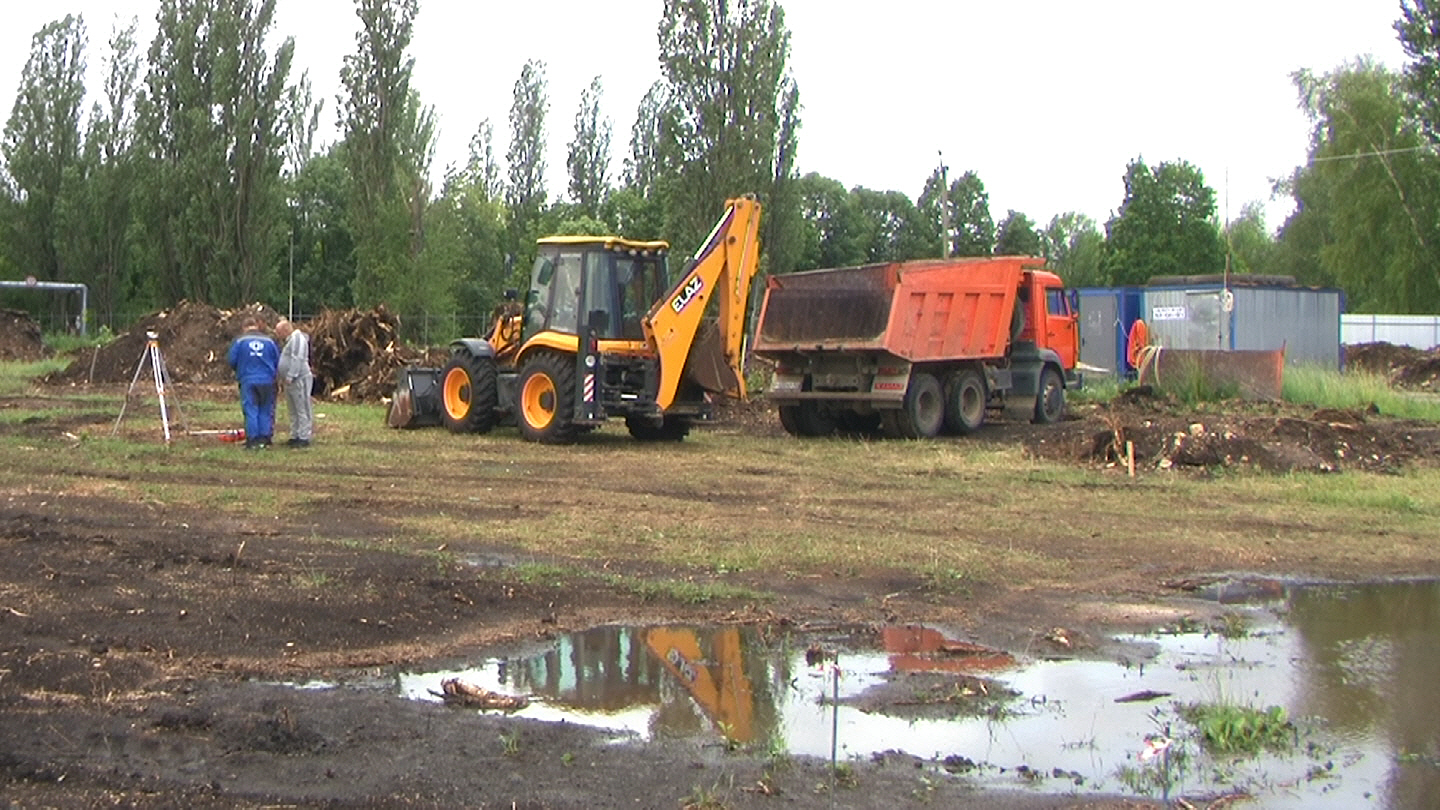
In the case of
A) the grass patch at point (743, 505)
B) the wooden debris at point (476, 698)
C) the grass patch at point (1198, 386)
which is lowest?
the wooden debris at point (476, 698)

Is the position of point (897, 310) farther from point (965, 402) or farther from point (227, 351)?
point (227, 351)

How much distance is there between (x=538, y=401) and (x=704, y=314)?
2.48 metres

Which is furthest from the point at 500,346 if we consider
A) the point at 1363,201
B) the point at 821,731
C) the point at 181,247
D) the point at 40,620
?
the point at 1363,201

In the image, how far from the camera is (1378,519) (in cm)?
1372

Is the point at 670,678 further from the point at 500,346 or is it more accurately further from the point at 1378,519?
the point at 500,346

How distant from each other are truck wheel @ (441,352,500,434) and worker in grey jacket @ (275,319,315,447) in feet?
9.27

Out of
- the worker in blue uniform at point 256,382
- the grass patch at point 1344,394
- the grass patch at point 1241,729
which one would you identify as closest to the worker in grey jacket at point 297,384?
the worker in blue uniform at point 256,382

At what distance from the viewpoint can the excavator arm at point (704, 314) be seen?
61.7ft

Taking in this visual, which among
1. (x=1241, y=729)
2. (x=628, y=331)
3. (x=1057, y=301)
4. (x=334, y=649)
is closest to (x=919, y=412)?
(x=628, y=331)

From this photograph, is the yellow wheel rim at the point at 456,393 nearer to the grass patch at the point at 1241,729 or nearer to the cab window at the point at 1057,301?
the cab window at the point at 1057,301

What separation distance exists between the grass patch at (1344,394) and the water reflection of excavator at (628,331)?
11491 millimetres

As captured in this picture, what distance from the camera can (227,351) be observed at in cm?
2970

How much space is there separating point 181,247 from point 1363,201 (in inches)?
1673

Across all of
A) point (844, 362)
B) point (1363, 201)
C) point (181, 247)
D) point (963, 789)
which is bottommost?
point (963, 789)
